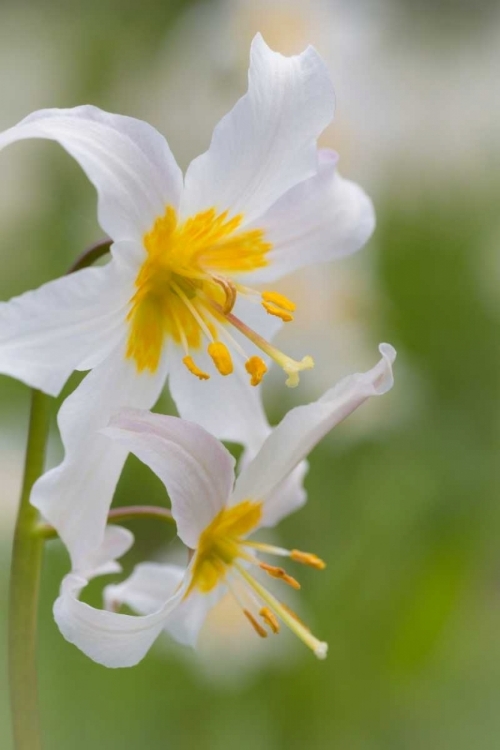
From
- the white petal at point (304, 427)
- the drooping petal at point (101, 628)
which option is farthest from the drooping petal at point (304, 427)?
the drooping petal at point (101, 628)

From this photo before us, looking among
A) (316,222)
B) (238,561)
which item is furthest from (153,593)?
(316,222)

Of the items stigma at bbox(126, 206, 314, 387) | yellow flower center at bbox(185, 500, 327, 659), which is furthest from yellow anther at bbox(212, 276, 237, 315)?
yellow flower center at bbox(185, 500, 327, 659)

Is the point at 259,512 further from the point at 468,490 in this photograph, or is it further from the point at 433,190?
the point at 433,190

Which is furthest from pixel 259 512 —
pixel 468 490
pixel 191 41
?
pixel 191 41

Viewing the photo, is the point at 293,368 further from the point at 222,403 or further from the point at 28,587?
the point at 28,587

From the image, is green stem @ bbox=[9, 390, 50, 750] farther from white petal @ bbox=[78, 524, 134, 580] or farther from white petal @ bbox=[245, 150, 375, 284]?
white petal @ bbox=[245, 150, 375, 284]
